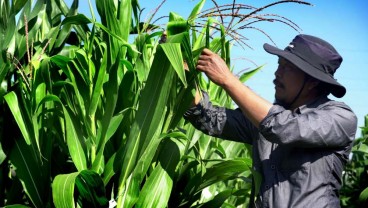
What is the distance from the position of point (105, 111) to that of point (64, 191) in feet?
0.93

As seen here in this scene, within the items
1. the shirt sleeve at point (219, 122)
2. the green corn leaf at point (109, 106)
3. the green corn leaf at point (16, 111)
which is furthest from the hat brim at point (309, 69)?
the green corn leaf at point (16, 111)

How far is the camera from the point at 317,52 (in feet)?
6.64

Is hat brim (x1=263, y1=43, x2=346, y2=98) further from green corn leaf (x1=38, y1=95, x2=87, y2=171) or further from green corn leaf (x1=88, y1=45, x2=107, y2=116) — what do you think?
green corn leaf (x1=38, y1=95, x2=87, y2=171)

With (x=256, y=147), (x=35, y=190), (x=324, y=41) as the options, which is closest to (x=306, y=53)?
(x=324, y=41)

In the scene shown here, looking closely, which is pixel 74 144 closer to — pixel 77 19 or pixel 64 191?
pixel 64 191

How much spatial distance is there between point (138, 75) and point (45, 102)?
12.4 inches

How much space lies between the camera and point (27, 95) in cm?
205

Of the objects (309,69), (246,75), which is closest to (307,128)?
(309,69)

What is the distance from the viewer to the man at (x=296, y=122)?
6.01 ft

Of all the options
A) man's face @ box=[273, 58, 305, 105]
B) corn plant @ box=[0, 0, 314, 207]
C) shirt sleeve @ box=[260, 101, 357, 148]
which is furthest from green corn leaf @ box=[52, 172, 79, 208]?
man's face @ box=[273, 58, 305, 105]

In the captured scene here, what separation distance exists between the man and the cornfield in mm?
82

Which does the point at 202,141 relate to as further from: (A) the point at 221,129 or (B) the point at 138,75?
(B) the point at 138,75

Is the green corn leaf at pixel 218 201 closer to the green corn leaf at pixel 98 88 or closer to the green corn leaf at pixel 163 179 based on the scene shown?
the green corn leaf at pixel 163 179

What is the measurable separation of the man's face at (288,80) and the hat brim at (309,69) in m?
0.03
